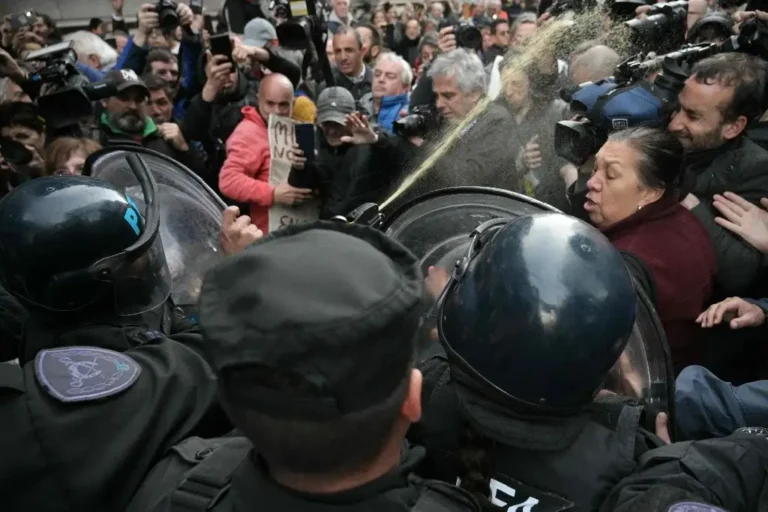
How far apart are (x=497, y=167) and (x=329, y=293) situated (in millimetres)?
2443

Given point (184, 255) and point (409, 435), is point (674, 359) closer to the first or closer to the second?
point (409, 435)

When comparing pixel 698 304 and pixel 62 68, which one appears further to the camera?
pixel 62 68

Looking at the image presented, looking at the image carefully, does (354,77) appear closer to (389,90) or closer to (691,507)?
(389,90)

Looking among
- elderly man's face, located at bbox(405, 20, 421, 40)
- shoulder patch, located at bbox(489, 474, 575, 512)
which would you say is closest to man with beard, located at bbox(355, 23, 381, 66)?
elderly man's face, located at bbox(405, 20, 421, 40)

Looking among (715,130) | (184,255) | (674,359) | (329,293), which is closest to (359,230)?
(329,293)

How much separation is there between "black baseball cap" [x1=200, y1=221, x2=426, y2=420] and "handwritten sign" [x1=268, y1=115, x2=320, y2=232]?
9.58 feet

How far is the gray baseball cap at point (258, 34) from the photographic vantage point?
5007 millimetres

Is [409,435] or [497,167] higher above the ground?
[409,435]

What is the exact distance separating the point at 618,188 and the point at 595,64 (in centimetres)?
150

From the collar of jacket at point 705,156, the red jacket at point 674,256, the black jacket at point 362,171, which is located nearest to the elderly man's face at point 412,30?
the black jacket at point 362,171

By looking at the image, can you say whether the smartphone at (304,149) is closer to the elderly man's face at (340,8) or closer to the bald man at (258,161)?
the bald man at (258,161)

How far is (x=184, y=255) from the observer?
230 centimetres

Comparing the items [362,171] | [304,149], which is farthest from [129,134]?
[362,171]

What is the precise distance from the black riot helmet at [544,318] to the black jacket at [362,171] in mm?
2222
